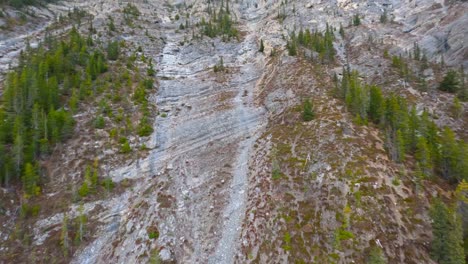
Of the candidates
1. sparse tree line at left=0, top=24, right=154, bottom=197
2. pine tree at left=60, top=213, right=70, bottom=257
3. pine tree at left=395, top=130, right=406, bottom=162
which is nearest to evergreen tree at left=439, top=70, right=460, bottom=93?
pine tree at left=395, top=130, right=406, bottom=162

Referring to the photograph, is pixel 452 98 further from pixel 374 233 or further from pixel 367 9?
pixel 367 9

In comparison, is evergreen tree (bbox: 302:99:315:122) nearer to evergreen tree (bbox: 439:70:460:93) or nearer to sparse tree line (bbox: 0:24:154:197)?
sparse tree line (bbox: 0:24:154:197)

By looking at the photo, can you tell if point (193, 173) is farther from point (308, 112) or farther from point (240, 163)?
point (308, 112)

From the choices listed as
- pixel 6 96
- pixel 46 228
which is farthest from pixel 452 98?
pixel 6 96

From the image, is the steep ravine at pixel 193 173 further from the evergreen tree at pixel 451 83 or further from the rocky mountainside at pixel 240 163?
the evergreen tree at pixel 451 83

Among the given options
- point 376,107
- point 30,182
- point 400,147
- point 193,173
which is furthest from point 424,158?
point 30,182

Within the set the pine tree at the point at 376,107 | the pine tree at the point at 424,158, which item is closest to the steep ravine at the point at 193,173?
the pine tree at the point at 376,107

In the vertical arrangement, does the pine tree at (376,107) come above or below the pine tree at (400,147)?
above

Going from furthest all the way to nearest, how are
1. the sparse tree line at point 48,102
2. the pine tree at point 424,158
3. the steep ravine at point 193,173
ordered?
the sparse tree line at point 48,102, the pine tree at point 424,158, the steep ravine at point 193,173

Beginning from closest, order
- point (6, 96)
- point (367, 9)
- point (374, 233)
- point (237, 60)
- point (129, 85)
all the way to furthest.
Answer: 1. point (374, 233)
2. point (6, 96)
3. point (129, 85)
4. point (237, 60)
5. point (367, 9)
